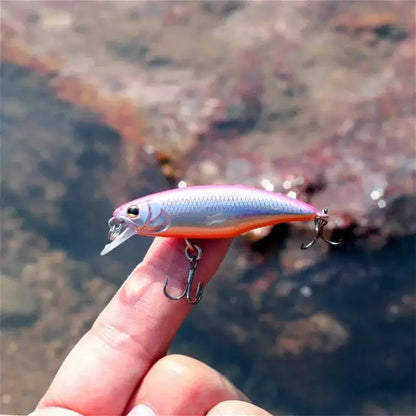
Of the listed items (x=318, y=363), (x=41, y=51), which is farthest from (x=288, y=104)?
(x=41, y=51)

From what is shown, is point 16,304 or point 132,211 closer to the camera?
point 132,211

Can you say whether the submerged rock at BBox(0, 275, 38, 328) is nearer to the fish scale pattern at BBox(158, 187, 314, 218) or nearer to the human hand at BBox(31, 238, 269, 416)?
the human hand at BBox(31, 238, 269, 416)

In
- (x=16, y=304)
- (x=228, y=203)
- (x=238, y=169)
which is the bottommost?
(x=16, y=304)

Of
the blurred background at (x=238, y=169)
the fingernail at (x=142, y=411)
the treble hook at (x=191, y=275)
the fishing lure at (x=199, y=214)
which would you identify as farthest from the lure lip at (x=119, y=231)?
the blurred background at (x=238, y=169)

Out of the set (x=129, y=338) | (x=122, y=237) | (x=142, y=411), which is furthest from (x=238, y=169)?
(x=142, y=411)

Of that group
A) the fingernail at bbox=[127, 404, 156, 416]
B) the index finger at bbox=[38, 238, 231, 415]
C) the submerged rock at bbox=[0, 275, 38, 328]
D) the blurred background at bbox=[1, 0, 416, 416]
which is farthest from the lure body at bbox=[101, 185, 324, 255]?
the submerged rock at bbox=[0, 275, 38, 328]

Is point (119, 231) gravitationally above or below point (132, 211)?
below

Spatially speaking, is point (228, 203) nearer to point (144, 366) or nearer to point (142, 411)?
point (144, 366)
